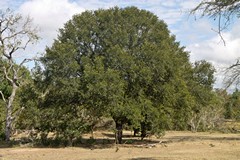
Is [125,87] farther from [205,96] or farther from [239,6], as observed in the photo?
[239,6]

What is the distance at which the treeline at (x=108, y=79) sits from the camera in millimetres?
25109

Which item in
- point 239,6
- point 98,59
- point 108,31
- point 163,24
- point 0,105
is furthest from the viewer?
point 0,105

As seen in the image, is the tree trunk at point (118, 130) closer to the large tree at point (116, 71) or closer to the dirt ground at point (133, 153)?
the large tree at point (116, 71)

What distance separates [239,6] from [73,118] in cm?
1821

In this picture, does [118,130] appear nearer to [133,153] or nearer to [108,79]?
[108,79]

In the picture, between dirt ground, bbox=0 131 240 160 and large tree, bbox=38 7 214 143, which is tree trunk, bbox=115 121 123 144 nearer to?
large tree, bbox=38 7 214 143

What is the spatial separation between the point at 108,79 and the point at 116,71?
48.0 inches

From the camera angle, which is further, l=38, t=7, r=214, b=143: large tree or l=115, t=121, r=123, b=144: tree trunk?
l=115, t=121, r=123, b=144: tree trunk

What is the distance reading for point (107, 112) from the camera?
25.4m

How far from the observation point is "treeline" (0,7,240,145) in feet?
82.4

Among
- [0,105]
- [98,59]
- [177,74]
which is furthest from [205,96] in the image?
[0,105]

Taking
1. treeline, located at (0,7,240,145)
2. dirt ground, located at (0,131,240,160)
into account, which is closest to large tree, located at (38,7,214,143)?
treeline, located at (0,7,240,145)

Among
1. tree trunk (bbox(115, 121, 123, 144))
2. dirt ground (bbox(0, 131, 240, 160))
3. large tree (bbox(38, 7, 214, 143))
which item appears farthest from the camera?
tree trunk (bbox(115, 121, 123, 144))

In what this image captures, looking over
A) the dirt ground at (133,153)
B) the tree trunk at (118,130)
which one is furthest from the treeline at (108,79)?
the dirt ground at (133,153)
